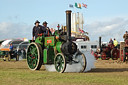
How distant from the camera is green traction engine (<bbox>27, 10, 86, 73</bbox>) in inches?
427

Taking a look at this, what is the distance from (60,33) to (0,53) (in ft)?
57.8

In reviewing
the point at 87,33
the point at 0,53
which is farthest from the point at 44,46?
the point at 87,33

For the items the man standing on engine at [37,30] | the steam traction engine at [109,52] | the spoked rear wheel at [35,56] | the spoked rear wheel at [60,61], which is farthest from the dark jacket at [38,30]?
the steam traction engine at [109,52]

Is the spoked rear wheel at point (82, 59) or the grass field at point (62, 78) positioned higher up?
the spoked rear wheel at point (82, 59)

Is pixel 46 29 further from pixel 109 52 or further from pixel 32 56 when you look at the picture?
pixel 109 52

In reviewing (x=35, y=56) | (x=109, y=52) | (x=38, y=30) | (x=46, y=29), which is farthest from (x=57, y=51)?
(x=109, y=52)

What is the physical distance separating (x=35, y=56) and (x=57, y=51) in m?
1.24

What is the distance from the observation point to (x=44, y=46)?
12.1m

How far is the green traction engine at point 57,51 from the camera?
1084cm

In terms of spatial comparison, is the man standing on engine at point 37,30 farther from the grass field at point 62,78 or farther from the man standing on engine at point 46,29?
the grass field at point 62,78

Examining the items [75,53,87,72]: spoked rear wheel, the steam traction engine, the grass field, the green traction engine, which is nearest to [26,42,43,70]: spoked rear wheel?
the green traction engine

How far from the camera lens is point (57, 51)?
1139cm

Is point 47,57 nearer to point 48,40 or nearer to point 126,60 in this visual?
point 48,40

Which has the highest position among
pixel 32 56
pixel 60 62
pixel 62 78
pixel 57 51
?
pixel 57 51
